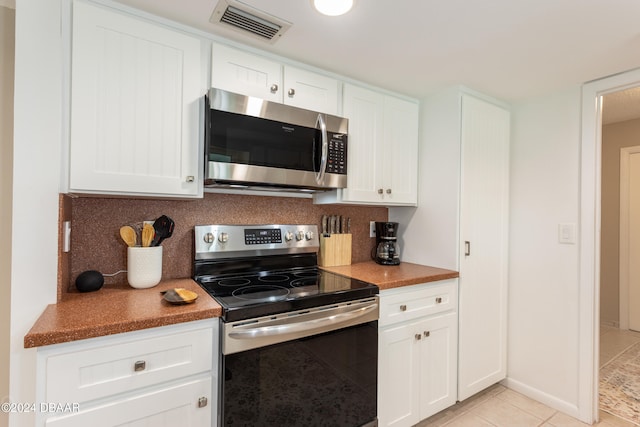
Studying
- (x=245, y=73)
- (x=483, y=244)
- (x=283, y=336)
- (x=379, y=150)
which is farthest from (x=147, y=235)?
(x=483, y=244)

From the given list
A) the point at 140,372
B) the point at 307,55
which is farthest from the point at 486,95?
the point at 140,372

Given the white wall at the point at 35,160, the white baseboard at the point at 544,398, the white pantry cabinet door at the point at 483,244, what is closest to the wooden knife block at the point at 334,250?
the white pantry cabinet door at the point at 483,244

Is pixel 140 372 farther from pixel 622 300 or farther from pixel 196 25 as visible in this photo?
pixel 622 300

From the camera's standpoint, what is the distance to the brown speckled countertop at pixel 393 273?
5.75 ft

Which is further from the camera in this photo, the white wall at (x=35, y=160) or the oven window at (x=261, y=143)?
the oven window at (x=261, y=143)

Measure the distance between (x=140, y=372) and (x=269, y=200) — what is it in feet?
3.70

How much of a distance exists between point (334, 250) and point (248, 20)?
1397mm

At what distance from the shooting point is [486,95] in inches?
87.7

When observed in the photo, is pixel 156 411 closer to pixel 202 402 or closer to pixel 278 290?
pixel 202 402

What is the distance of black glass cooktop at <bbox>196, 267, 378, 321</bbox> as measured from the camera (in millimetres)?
1288

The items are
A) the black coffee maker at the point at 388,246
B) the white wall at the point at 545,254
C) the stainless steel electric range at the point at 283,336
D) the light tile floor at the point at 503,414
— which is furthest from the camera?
the black coffee maker at the point at 388,246

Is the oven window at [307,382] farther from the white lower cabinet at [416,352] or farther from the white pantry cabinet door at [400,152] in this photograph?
the white pantry cabinet door at [400,152]

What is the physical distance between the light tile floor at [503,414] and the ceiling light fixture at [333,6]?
2.24 m

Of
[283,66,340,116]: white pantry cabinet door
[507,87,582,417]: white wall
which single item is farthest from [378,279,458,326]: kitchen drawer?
[283,66,340,116]: white pantry cabinet door
